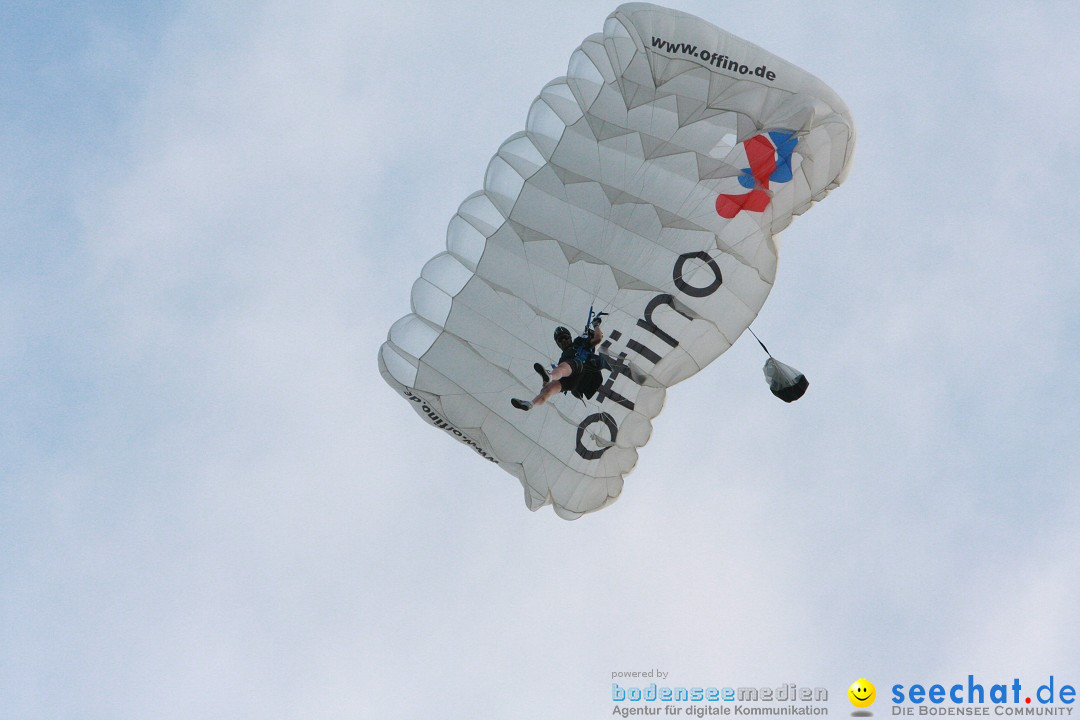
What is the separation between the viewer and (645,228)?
46.7ft

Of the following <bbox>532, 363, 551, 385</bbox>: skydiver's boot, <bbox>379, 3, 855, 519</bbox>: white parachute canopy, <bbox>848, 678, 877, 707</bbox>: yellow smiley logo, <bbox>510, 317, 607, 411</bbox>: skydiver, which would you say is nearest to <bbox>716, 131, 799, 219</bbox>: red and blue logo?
<bbox>379, 3, 855, 519</bbox>: white parachute canopy

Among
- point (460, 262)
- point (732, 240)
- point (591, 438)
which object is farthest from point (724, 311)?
point (460, 262)

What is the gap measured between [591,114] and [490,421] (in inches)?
142

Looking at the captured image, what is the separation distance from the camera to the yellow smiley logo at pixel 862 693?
1588 cm

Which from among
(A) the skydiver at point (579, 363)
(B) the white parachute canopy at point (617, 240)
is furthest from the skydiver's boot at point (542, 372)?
(B) the white parachute canopy at point (617, 240)

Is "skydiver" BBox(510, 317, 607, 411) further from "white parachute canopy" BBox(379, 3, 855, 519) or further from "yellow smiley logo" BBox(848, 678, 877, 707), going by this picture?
"yellow smiley logo" BBox(848, 678, 877, 707)

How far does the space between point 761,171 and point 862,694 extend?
22.1 feet

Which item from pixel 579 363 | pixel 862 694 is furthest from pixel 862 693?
pixel 579 363

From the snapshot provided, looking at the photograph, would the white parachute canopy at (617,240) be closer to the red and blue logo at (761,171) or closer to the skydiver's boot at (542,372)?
the red and blue logo at (761,171)

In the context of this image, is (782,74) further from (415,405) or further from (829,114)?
(415,405)

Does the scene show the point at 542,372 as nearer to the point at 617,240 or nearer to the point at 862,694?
the point at 617,240

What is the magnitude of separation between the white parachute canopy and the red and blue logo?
15mm

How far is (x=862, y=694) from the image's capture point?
16094 millimetres

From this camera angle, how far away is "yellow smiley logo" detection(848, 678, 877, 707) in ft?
52.1
